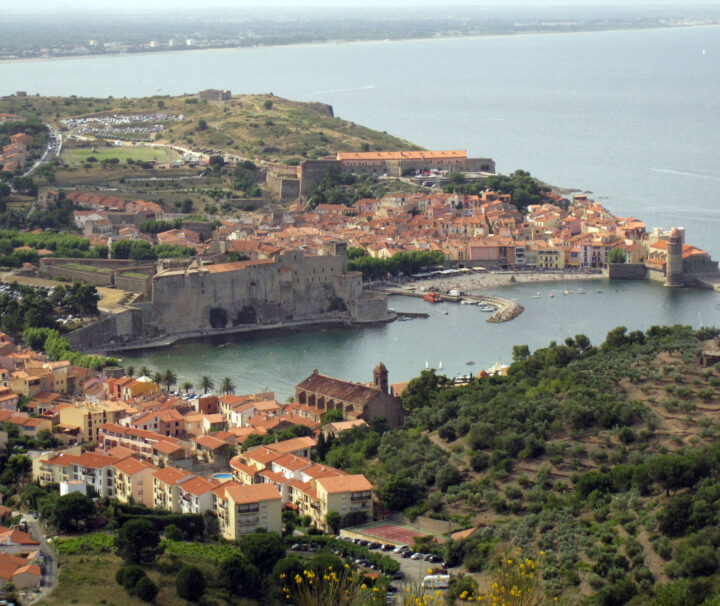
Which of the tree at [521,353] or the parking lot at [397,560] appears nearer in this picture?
the parking lot at [397,560]

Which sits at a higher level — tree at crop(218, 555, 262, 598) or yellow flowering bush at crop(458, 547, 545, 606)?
yellow flowering bush at crop(458, 547, 545, 606)

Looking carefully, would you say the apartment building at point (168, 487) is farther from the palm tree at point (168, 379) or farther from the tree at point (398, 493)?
the palm tree at point (168, 379)

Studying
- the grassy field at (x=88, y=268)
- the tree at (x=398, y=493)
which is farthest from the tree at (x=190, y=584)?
the grassy field at (x=88, y=268)

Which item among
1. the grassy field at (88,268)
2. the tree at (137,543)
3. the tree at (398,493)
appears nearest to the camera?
the tree at (137,543)

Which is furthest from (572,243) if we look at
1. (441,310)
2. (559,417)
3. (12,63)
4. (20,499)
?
(12,63)

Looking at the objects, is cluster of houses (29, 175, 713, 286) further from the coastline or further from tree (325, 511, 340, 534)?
tree (325, 511, 340, 534)

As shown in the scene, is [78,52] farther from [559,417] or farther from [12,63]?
[559,417]

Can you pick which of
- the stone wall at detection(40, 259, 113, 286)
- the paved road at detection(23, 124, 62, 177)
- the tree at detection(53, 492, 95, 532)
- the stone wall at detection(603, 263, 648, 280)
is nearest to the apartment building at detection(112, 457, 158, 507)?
the tree at detection(53, 492, 95, 532)
